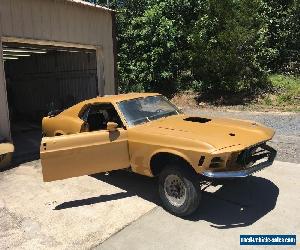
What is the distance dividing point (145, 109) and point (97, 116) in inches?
45.3

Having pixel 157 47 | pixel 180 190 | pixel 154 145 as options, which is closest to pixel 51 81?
pixel 157 47

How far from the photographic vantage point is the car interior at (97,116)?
256 inches

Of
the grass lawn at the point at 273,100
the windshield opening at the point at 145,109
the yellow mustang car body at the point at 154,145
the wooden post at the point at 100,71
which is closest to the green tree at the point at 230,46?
the grass lawn at the point at 273,100

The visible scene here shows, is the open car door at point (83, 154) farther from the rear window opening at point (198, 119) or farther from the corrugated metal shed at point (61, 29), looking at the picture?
the corrugated metal shed at point (61, 29)

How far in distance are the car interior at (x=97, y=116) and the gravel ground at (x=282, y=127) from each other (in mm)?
3981

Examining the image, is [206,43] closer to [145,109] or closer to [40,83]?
[40,83]

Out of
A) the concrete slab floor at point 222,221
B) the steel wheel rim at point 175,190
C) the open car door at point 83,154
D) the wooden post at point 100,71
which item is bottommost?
the concrete slab floor at point 222,221

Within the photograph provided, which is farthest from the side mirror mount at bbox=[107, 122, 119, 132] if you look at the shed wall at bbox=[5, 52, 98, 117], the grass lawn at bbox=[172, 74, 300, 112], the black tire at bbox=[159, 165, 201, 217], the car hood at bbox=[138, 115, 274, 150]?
the grass lawn at bbox=[172, 74, 300, 112]

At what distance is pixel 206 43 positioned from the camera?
57.4 feet

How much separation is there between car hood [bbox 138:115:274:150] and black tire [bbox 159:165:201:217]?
20.5 inches

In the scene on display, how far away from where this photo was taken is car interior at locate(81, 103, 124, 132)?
21.4 ft

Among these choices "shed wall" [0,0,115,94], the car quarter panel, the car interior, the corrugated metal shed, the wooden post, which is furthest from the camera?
the wooden post

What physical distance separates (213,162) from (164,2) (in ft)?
60.5

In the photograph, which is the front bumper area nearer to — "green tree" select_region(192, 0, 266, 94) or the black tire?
the black tire
